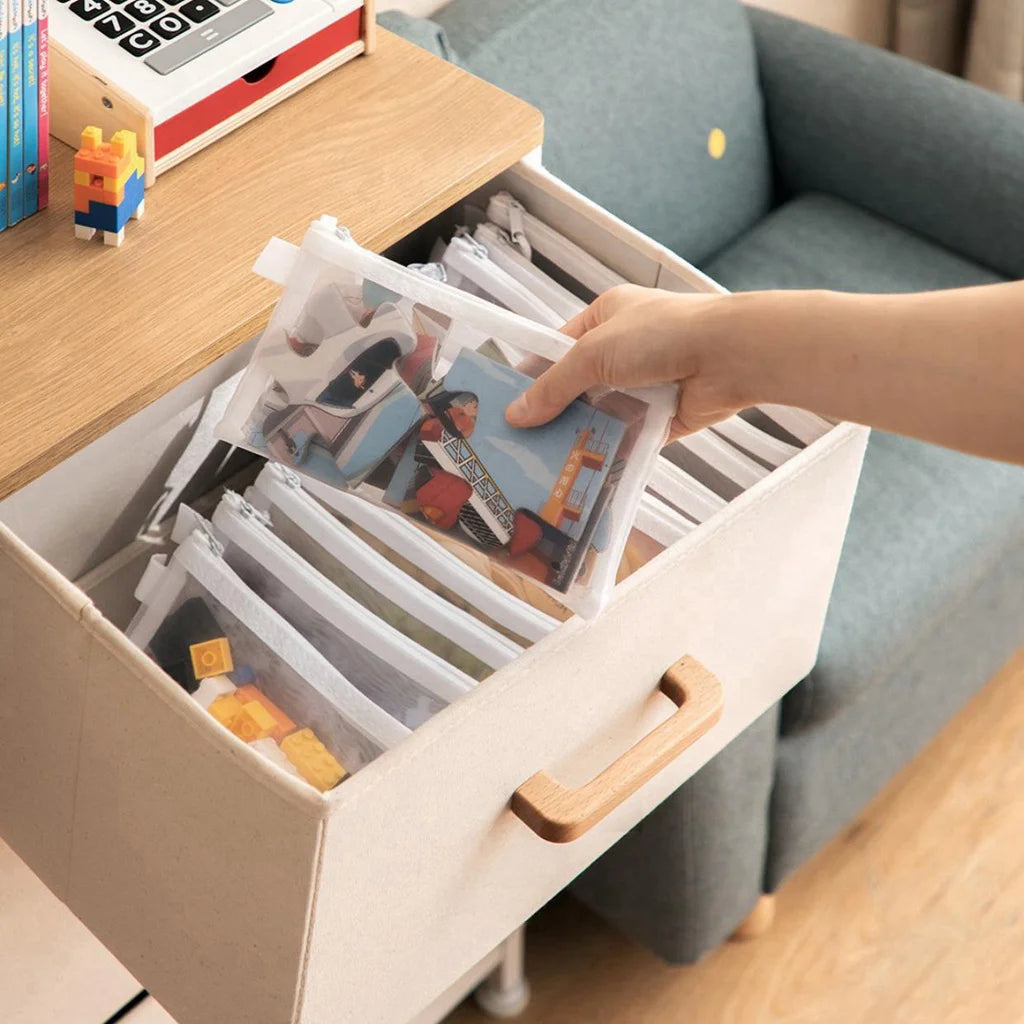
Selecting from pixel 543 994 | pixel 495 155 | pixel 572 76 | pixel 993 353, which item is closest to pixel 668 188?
pixel 572 76

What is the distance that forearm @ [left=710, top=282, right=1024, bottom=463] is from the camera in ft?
2.20

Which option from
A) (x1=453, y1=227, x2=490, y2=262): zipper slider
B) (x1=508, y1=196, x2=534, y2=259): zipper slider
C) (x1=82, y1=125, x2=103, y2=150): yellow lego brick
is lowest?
(x1=453, y1=227, x2=490, y2=262): zipper slider

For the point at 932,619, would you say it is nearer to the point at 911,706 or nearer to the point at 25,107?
the point at 911,706

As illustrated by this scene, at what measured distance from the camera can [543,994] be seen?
1617 millimetres

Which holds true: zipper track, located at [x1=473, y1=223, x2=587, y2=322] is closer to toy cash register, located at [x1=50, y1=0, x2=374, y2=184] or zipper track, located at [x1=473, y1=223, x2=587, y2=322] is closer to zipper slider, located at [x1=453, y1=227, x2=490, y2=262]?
zipper slider, located at [x1=453, y1=227, x2=490, y2=262]

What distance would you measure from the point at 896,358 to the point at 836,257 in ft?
3.75

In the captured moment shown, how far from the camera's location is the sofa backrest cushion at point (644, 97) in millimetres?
1604

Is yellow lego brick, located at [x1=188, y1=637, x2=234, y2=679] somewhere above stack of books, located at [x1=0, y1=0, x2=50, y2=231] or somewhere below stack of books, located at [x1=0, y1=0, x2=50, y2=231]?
below

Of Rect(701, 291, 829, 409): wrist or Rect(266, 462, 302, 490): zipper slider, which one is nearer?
Rect(701, 291, 829, 409): wrist

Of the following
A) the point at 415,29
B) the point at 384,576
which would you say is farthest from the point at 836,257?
the point at 384,576

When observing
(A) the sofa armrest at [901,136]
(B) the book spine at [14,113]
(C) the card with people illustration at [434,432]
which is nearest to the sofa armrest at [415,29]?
(A) the sofa armrest at [901,136]

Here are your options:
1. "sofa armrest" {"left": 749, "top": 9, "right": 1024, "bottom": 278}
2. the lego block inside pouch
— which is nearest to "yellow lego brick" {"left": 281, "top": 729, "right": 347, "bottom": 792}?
the lego block inside pouch

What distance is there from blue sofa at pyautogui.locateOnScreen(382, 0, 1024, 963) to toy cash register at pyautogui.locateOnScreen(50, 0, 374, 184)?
0.52 meters

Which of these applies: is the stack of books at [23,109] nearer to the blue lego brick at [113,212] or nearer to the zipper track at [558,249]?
the blue lego brick at [113,212]
